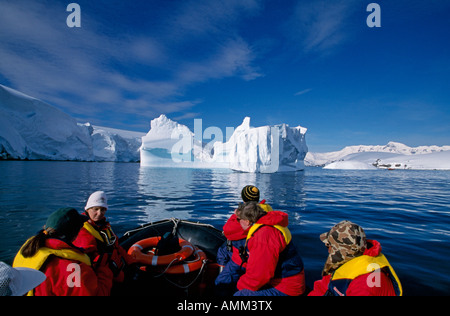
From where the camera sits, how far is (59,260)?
5.23 feet

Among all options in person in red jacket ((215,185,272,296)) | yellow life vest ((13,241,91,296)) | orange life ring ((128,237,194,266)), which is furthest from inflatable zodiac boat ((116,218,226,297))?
yellow life vest ((13,241,91,296))

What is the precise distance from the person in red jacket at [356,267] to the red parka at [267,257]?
0.42 meters

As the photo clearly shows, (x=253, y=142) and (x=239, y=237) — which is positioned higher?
(x=253, y=142)

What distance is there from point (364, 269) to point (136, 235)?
3999 mm

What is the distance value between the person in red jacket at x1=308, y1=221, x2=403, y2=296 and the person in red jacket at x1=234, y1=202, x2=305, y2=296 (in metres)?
0.40

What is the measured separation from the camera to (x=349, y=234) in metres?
1.63


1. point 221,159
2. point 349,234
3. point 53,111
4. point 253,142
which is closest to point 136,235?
point 349,234

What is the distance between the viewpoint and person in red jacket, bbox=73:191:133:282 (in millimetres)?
2506

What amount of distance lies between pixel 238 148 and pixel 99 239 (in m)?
31.2

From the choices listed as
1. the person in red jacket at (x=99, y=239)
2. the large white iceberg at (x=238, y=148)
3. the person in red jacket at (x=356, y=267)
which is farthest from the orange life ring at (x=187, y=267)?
the large white iceberg at (x=238, y=148)

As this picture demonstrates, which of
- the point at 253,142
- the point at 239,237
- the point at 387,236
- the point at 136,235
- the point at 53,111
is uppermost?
the point at 53,111

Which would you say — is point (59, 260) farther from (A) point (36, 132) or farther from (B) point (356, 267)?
(A) point (36, 132)

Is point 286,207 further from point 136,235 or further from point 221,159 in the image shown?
point 221,159

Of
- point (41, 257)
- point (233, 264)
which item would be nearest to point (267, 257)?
point (233, 264)
